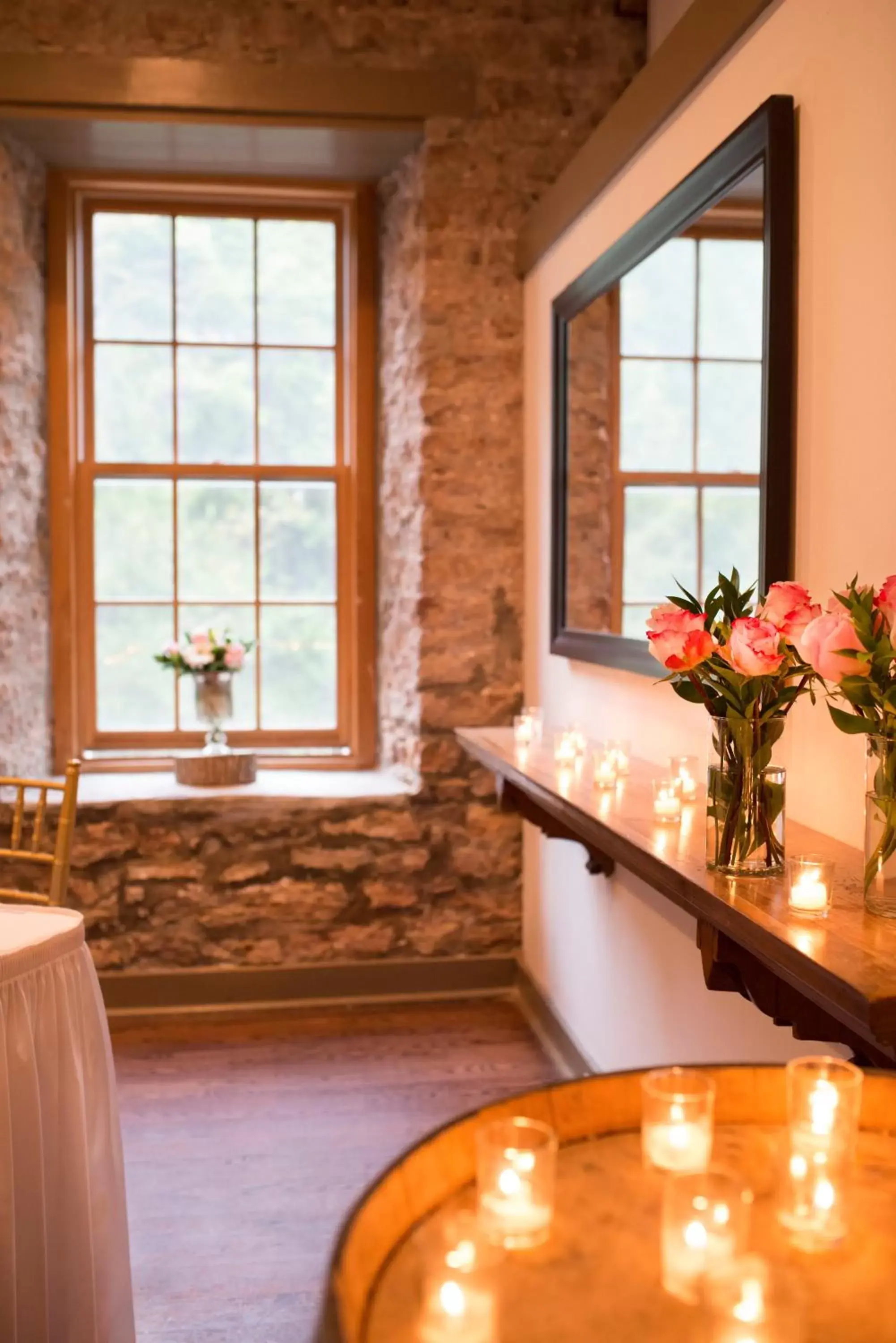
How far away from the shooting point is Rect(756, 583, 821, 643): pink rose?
4.87 ft

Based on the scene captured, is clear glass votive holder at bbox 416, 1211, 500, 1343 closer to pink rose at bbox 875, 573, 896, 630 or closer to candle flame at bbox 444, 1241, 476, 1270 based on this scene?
candle flame at bbox 444, 1241, 476, 1270

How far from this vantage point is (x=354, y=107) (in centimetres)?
396

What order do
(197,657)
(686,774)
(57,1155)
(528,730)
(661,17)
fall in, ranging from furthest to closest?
(197,657)
(661,17)
(528,730)
(686,774)
(57,1155)

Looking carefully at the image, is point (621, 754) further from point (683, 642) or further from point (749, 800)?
point (683, 642)

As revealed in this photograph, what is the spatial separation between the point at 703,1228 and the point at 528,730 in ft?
7.65

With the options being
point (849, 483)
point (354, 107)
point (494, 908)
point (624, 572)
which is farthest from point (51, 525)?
point (849, 483)

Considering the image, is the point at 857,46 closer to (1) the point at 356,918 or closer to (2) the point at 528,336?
(2) the point at 528,336

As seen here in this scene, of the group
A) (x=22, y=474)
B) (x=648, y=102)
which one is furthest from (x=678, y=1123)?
(x=22, y=474)

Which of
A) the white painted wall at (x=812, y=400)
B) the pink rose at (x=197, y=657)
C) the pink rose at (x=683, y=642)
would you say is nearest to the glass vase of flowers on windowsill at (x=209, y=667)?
the pink rose at (x=197, y=657)

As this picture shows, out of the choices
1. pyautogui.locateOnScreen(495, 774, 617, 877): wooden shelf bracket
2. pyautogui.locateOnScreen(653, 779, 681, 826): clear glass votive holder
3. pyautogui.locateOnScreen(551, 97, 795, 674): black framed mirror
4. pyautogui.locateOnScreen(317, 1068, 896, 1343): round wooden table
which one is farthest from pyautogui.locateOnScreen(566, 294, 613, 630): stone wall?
pyautogui.locateOnScreen(317, 1068, 896, 1343): round wooden table

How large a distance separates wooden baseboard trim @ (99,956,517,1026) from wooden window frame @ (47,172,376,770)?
80cm

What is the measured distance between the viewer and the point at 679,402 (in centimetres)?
254

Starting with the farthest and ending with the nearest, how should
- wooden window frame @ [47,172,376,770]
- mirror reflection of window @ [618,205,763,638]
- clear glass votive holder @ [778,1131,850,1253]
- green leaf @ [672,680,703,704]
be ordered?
wooden window frame @ [47,172,376,770] < mirror reflection of window @ [618,205,763,638] < green leaf @ [672,680,703,704] < clear glass votive holder @ [778,1131,850,1253]

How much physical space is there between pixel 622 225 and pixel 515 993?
98.6 inches
